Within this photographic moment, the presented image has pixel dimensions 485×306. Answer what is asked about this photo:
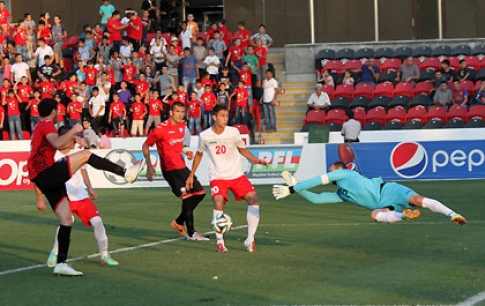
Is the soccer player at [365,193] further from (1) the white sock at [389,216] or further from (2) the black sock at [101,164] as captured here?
(2) the black sock at [101,164]

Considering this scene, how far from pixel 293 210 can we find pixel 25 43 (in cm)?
1872

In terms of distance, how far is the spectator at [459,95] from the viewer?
3231cm

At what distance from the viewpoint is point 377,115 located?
33.0 metres

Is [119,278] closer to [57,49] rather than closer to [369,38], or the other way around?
[57,49]

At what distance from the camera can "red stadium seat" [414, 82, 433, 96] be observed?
1326 inches

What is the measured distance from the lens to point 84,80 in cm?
3403

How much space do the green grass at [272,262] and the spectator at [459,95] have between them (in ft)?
42.3

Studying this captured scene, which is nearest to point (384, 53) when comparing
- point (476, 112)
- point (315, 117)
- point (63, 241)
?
point (315, 117)

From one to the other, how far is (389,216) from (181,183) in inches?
154

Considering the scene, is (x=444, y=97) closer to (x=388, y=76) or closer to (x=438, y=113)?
(x=438, y=113)

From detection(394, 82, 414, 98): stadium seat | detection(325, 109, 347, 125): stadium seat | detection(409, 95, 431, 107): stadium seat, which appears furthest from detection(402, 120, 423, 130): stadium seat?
detection(325, 109, 347, 125): stadium seat

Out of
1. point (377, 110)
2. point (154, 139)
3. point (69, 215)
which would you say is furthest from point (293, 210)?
point (377, 110)

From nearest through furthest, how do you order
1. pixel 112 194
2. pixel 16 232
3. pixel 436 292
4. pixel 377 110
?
1. pixel 436 292
2. pixel 16 232
3. pixel 112 194
4. pixel 377 110

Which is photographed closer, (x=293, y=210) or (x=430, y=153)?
(x=293, y=210)
